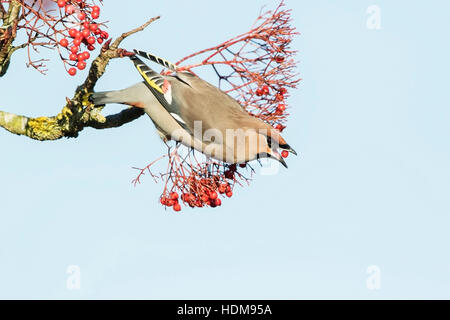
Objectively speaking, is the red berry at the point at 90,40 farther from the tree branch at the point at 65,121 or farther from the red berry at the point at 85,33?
the tree branch at the point at 65,121

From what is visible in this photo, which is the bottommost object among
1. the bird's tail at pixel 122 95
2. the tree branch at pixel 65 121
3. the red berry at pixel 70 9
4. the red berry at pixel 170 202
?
the red berry at pixel 170 202

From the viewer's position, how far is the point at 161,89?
486 centimetres

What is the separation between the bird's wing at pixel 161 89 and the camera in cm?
484

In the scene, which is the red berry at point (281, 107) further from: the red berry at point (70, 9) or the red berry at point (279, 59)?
the red berry at point (70, 9)

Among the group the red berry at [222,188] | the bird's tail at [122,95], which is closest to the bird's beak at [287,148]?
the red berry at [222,188]

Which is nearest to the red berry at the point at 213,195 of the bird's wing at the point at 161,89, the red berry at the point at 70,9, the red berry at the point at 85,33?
the bird's wing at the point at 161,89

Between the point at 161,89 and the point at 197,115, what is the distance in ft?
1.06

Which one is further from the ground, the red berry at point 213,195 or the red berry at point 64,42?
the red berry at point 64,42

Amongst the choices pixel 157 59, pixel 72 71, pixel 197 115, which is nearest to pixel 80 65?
pixel 72 71

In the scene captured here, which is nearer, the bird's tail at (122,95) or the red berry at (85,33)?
the red berry at (85,33)

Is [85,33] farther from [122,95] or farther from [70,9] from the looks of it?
[122,95]
